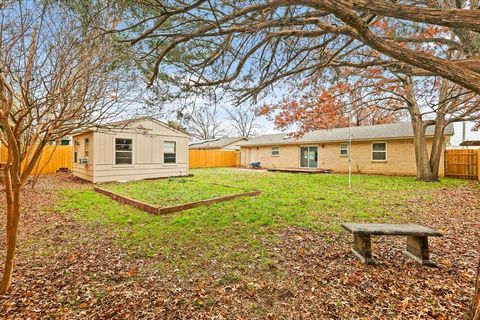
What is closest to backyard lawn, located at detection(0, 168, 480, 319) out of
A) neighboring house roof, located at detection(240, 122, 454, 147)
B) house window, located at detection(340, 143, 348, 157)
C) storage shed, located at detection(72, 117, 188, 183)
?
→ storage shed, located at detection(72, 117, 188, 183)

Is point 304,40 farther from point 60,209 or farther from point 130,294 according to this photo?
point 60,209

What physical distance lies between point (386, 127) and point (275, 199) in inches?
519

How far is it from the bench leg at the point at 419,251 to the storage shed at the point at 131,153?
31.3 ft

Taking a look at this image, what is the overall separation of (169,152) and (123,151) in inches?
99.9

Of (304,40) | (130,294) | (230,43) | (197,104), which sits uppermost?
(304,40)

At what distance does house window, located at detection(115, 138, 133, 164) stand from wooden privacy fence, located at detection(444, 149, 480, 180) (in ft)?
55.4

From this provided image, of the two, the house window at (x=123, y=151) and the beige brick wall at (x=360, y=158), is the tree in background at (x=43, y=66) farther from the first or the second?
the beige brick wall at (x=360, y=158)

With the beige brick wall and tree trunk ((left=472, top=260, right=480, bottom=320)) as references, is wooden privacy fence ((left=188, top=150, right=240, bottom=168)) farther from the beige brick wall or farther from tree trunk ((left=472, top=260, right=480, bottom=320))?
tree trunk ((left=472, top=260, right=480, bottom=320))

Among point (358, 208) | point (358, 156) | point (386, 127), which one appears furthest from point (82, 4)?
point (386, 127)

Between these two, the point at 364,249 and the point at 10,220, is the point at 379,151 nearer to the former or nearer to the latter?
the point at 364,249

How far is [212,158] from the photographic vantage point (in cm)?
2369

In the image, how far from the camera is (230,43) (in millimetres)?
4602

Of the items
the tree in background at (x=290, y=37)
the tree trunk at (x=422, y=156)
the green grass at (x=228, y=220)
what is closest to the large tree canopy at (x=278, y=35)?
the tree in background at (x=290, y=37)

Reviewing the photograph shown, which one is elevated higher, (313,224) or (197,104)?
(197,104)
